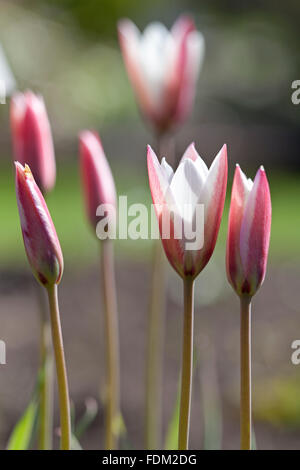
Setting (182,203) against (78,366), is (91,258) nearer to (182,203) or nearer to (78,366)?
(78,366)

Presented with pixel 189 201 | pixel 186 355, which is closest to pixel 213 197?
pixel 189 201

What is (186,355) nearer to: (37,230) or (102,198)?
(37,230)

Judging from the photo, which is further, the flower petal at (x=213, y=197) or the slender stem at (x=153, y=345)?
the slender stem at (x=153, y=345)

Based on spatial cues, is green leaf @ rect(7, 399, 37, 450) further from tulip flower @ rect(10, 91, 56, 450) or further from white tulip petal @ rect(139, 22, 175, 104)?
white tulip petal @ rect(139, 22, 175, 104)

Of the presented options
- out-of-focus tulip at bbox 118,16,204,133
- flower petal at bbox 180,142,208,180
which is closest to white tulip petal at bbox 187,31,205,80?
out-of-focus tulip at bbox 118,16,204,133

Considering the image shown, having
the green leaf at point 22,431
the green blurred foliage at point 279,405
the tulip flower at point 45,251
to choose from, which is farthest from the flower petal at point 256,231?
the green blurred foliage at point 279,405

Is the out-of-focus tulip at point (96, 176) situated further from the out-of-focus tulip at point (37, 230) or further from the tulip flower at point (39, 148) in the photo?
the out-of-focus tulip at point (37, 230)
